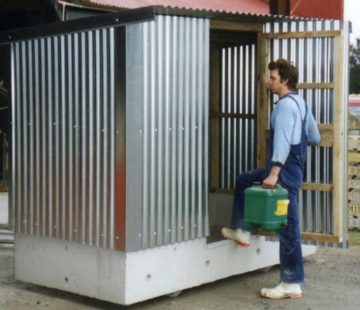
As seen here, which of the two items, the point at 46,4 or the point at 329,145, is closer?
the point at 329,145

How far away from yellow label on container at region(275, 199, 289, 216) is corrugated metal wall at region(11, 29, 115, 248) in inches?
54.4

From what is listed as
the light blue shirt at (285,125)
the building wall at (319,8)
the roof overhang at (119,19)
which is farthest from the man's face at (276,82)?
the building wall at (319,8)

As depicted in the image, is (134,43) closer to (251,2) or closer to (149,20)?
(149,20)

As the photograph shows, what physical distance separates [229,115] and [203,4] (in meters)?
3.99

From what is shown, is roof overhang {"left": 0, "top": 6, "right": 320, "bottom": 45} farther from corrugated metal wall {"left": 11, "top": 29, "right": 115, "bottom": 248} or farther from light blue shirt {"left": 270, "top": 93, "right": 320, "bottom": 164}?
light blue shirt {"left": 270, "top": 93, "right": 320, "bottom": 164}

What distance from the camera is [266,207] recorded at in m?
6.71

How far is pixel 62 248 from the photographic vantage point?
23.5 ft

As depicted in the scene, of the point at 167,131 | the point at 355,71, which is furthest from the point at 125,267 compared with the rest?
the point at 355,71

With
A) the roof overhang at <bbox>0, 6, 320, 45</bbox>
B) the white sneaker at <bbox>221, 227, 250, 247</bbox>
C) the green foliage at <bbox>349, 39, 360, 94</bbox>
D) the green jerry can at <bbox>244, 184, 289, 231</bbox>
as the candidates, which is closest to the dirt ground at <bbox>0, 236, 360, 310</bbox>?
the white sneaker at <bbox>221, 227, 250, 247</bbox>

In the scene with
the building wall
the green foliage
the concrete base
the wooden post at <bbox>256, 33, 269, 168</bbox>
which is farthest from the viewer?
the green foliage

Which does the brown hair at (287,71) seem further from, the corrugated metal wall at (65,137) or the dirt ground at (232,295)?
the dirt ground at (232,295)

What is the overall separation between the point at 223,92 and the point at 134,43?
2632 mm

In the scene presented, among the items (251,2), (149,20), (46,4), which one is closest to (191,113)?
(149,20)

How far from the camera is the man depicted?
22.3ft
